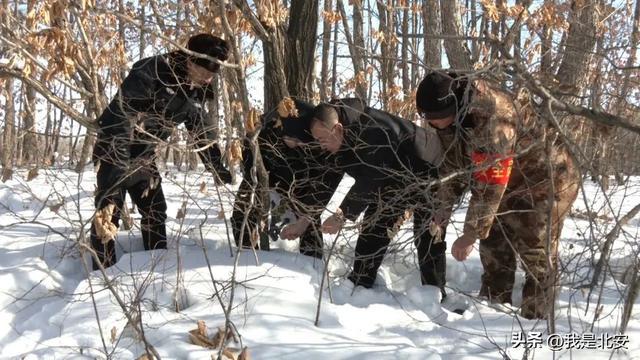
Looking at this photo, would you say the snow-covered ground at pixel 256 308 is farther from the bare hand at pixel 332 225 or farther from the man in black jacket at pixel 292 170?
→ the man in black jacket at pixel 292 170

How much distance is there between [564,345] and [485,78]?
4.39 ft

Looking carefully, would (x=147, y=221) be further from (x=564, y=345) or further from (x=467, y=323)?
(x=564, y=345)

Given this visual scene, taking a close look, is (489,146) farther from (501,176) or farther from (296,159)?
(296,159)

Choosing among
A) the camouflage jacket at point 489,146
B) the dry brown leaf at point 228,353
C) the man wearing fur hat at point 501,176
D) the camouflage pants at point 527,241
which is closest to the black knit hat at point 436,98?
the man wearing fur hat at point 501,176

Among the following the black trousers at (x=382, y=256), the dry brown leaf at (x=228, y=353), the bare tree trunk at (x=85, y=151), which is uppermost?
the bare tree trunk at (x=85, y=151)

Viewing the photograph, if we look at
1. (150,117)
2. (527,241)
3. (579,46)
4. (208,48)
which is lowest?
(527,241)

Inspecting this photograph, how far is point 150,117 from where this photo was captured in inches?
113

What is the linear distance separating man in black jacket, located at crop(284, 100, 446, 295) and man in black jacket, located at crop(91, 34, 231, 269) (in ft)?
2.40

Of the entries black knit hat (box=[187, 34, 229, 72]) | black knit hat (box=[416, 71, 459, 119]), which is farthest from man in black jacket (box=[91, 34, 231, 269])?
black knit hat (box=[416, 71, 459, 119])

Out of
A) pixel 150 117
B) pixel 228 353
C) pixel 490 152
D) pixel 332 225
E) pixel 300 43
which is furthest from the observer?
pixel 300 43

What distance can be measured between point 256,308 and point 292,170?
41.3 inches

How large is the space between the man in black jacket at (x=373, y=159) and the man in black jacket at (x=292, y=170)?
0.60 ft

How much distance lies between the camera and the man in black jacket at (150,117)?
301 cm

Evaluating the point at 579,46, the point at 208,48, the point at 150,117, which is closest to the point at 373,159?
the point at 208,48
